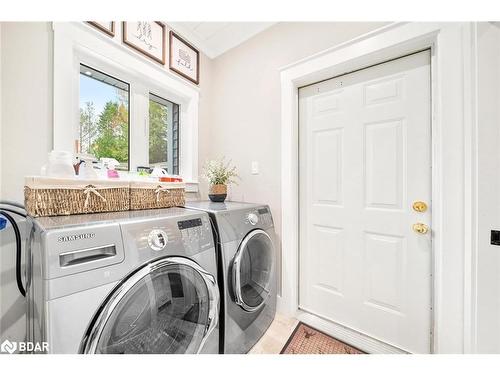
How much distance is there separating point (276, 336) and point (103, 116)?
1911 millimetres

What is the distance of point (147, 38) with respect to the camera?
1538mm

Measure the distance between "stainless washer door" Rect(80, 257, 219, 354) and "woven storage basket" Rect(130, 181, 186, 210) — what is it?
0.46m

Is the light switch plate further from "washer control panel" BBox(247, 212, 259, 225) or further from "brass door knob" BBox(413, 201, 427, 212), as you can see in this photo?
"brass door knob" BBox(413, 201, 427, 212)

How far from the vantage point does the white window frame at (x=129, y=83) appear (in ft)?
3.73

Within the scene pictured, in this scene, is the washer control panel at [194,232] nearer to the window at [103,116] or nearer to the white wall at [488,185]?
the window at [103,116]

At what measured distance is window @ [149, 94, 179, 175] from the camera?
175 cm

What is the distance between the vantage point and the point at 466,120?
0.99 meters

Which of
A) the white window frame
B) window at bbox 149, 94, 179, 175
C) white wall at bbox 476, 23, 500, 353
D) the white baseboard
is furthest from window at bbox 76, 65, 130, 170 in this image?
white wall at bbox 476, 23, 500, 353

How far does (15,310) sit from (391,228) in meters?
2.06

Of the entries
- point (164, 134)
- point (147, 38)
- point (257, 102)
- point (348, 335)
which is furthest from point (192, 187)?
point (348, 335)

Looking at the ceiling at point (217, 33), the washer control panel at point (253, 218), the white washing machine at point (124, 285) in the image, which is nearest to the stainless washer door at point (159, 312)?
the white washing machine at point (124, 285)
